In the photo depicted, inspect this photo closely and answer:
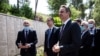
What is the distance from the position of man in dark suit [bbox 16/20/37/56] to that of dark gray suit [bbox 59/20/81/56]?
15.7 ft

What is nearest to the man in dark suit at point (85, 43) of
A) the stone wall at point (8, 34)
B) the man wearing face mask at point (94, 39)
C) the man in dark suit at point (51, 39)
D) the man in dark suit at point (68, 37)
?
the man wearing face mask at point (94, 39)

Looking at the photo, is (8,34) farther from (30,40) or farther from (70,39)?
(70,39)

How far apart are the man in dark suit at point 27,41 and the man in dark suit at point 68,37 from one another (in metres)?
4.79

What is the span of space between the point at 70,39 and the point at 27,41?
5.09m

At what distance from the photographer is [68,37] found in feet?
20.9

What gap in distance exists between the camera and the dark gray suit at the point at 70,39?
6246 millimetres

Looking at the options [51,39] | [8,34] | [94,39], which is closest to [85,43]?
[94,39]

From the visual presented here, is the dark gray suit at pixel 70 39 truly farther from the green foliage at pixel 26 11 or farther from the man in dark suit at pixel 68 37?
the green foliage at pixel 26 11

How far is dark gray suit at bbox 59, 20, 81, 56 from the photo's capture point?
625 centimetres

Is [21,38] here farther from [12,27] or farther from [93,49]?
[12,27]

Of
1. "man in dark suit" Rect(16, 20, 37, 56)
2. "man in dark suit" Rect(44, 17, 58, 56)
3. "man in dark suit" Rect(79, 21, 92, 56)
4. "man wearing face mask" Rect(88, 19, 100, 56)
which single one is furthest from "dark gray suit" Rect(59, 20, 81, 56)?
"man in dark suit" Rect(16, 20, 37, 56)

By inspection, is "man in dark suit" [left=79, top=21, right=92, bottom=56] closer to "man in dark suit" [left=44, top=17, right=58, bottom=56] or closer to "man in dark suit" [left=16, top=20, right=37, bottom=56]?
"man in dark suit" [left=44, top=17, right=58, bottom=56]

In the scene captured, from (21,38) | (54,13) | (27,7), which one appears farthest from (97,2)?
(21,38)

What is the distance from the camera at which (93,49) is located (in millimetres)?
10617
